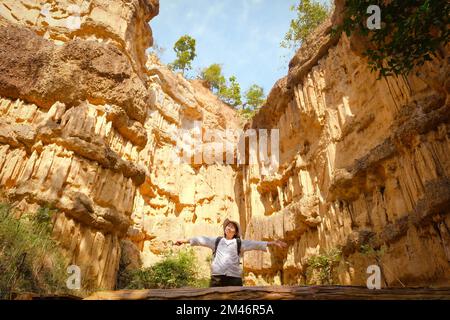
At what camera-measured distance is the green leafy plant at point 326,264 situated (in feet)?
43.3

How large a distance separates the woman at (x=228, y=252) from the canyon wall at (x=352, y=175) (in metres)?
5.77

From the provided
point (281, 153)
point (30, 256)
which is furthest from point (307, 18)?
point (30, 256)

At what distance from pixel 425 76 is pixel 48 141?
11911mm

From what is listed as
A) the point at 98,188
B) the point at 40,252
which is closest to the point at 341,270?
the point at 98,188

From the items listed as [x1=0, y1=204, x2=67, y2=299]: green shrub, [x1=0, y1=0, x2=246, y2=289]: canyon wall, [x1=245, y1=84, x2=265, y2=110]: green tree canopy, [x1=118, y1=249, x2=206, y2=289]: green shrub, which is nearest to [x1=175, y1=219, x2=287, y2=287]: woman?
[x1=0, y1=204, x2=67, y2=299]: green shrub

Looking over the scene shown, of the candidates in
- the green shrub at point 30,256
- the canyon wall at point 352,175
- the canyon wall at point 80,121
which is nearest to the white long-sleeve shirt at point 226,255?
the green shrub at point 30,256

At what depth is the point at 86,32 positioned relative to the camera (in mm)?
18172

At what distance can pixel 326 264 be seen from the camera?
533 inches

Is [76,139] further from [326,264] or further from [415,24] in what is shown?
[326,264]

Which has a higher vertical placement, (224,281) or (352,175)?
(352,175)

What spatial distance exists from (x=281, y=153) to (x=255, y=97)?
13.6 metres

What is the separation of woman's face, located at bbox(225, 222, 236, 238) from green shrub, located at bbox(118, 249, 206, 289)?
8.43m

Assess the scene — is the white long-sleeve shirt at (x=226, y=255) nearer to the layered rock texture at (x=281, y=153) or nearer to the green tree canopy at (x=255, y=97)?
the layered rock texture at (x=281, y=153)
